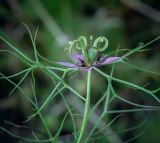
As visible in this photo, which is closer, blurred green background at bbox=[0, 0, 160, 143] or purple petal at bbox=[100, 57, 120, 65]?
purple petal at bbox=[100, 57, 120, 65]

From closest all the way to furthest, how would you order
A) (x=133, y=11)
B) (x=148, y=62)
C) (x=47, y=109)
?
(x=47, y=109)
(x=148, y=62)
(x=133, y=11)

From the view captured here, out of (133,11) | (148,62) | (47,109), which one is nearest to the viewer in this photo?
(47,109)

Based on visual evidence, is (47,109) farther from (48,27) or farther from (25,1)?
(25,1)

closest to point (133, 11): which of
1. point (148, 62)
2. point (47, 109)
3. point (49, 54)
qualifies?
point (148, 62)

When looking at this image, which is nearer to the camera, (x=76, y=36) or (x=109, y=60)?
(x=109, y=60)

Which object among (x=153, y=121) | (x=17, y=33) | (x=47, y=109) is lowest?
(x=153, y=121)

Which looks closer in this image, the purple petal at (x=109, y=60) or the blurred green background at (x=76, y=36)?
the purple petal at (x=109, y=60)

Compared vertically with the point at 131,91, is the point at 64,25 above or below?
above

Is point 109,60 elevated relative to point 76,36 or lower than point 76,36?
lower
